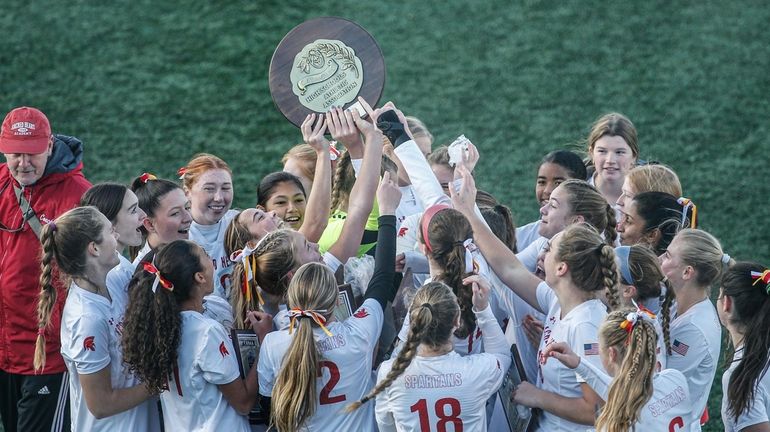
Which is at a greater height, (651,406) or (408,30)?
(408,30)

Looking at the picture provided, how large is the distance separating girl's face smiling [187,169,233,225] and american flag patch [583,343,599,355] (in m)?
2.26

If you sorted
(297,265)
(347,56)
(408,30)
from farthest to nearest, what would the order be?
(408,30) < (347,56) < (297,265)

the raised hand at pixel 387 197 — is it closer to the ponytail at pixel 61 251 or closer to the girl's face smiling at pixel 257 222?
the girl's face smiling at pixel 257 222

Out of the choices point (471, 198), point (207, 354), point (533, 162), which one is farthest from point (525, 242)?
point (533, 162)

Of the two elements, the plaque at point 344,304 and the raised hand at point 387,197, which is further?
the raised hand at point 387,197

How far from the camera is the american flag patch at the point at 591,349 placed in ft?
13.8

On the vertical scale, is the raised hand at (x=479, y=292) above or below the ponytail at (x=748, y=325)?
above

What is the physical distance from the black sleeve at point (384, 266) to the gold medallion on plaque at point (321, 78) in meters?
0.81

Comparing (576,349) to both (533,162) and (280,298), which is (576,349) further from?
(533,162)

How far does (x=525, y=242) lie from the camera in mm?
5965

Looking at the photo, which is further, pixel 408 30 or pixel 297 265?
pixel 408 30

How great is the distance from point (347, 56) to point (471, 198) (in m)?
0.93

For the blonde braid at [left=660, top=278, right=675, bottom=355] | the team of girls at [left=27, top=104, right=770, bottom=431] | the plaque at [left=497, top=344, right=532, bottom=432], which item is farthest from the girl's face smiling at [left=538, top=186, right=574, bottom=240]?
the plaque at [left=497, top=344, right=532, bottom=432]

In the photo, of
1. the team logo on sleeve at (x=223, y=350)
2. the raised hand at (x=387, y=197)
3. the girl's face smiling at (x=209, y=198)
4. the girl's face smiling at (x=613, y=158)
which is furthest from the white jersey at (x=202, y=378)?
the girl's face smiling at (x=613, y=158)
